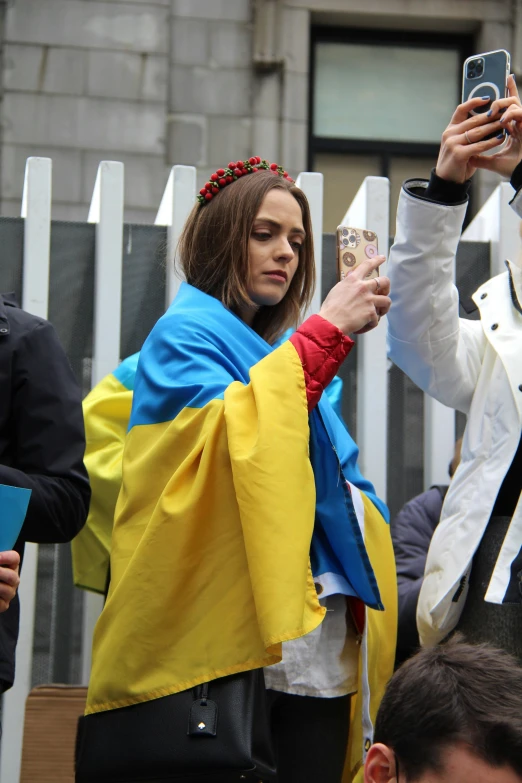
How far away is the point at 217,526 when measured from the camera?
2.89 m

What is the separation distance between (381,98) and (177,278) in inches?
190

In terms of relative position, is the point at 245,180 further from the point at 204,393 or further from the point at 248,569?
the point at 248,569

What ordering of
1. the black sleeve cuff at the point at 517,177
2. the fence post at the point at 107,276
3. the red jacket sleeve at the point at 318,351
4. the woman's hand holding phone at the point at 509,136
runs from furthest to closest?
the fence post at the point at 107,276
the black sleeve cuff at the point at 517,177
the woman's hand holding phone at the point at 509,136
the red jacket sleeve at the point at 318,351

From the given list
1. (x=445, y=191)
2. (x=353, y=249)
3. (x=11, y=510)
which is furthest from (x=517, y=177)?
(x=11, y=510)

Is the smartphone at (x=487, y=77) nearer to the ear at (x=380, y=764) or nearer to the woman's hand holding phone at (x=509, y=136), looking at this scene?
the woman's hand holding phone at (x=509, y=136)

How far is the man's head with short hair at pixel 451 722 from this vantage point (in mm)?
1807

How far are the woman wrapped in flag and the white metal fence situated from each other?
1.39 metres

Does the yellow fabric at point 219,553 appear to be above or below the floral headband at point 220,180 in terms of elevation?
below

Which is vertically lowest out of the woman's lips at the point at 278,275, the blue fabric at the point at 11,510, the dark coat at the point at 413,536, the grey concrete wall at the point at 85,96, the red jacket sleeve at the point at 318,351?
the dark coat at the point at 413,536

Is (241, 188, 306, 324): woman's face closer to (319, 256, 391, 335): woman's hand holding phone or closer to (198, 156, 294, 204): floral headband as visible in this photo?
(198, 156, 294, 204): floral headband

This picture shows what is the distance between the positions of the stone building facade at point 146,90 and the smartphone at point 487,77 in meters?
4.85

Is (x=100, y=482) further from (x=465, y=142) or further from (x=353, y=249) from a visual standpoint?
(x=465, y=142)

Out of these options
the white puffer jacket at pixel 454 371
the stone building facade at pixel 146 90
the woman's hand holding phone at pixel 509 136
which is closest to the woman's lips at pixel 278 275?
the white puffer jacket at pixel 454 371

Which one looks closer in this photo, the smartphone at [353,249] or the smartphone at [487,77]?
the smartphone at [353,249]
